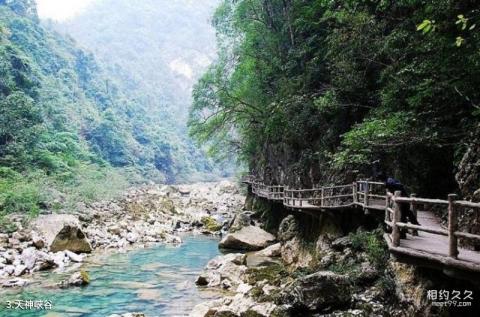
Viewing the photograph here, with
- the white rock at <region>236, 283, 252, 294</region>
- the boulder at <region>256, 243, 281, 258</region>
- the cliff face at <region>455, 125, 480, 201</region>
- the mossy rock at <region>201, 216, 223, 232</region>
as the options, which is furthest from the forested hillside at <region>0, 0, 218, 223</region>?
the cliff face at <region>455, 125, 480, 201</region>

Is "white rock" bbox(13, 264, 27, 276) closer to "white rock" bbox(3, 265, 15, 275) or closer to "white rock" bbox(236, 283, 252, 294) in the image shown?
"white rock" bbox(3, 265, 15, 275)

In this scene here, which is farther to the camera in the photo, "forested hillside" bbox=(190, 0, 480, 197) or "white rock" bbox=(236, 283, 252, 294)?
"white rock" bbox=(236, 283, 252, 294)

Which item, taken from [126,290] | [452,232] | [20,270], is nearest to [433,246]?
[452,232]

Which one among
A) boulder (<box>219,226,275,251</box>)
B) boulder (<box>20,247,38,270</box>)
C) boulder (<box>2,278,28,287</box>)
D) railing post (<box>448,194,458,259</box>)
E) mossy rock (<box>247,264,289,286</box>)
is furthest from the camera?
boulder (<box>219,226,275,251</box>)

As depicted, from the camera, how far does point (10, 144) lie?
2775 cm

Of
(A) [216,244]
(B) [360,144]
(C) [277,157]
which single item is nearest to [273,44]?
(C) [277,157]

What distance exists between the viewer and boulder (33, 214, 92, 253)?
54.9ft

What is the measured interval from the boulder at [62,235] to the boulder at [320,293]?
11.7 meters

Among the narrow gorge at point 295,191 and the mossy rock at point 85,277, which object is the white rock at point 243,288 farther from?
the mossy rock at point 85,277

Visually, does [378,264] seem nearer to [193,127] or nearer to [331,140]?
[331,140]

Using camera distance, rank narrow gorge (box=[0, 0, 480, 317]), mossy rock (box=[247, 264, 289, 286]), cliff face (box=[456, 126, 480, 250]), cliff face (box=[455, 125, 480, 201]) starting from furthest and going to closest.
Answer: mossy rock (box=[247, 264, 289, 286]) → narrow gorge (box=[0, 0, 480, 317]) → cliff face (box=[455, 125, 480, 201]) → cliff face (box=[456, 126, 480, 250])

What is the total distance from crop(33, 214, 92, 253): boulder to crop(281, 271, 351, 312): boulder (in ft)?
38.3

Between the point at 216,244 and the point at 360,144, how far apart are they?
546 inches

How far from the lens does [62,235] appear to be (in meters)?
16.9
